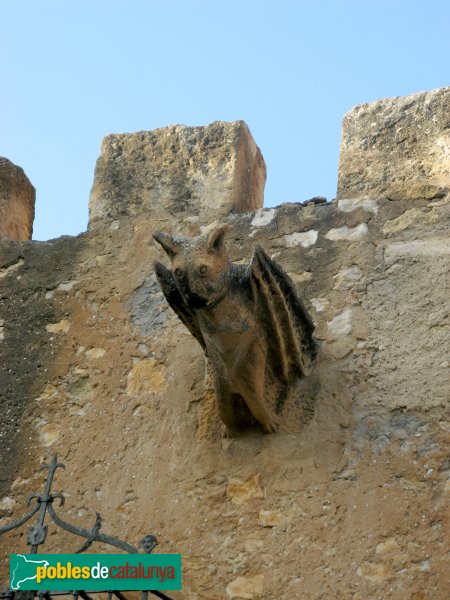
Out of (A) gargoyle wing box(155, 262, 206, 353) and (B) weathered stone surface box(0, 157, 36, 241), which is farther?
(B) weathered stone surface box(0, 157, 36, 241)

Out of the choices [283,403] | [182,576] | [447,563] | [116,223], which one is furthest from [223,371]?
[116,223]

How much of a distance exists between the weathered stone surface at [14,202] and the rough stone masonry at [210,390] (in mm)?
224

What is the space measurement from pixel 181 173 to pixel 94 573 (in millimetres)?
2143

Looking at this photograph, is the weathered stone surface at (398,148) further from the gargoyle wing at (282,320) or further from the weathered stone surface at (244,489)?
the weathered stone surface at (244,489)

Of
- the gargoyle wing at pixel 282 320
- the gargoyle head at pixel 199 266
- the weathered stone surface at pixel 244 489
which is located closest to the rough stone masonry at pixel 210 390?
the weathered stone surface at pixel 244 489

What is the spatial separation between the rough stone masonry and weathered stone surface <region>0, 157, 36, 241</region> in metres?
0.22

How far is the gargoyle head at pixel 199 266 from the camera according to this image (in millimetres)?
3752

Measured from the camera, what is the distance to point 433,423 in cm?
404

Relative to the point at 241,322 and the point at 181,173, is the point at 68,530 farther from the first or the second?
the point at 181,173

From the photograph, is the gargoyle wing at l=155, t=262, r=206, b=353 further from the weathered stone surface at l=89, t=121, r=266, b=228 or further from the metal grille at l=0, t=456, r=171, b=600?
the weathered stone surface at l=89, t=121, r=266, b=228

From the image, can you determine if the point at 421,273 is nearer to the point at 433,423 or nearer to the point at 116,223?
the point at 433,423

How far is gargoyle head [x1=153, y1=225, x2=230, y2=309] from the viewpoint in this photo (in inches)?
148

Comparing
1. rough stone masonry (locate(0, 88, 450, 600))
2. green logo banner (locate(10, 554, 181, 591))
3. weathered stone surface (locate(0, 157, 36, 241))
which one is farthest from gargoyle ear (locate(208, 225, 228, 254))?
weathered stone surface (locate(0, 157, 36, 241))

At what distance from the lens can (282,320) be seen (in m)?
4.11
